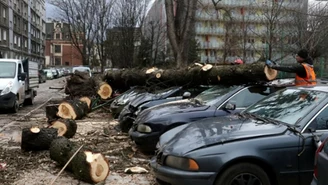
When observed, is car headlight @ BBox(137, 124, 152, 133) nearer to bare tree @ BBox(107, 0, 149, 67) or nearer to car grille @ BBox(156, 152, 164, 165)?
car grille @ BBox(156, 152, 164, 165)

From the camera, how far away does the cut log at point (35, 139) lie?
769cm

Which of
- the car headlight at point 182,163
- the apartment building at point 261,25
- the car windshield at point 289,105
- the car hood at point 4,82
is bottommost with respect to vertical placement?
the car headlight at point 182,163

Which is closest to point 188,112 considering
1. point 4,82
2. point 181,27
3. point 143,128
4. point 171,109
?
point 171,109

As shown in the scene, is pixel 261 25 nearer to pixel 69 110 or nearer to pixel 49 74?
pixel 49 74

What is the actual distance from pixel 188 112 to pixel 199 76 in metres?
3.04

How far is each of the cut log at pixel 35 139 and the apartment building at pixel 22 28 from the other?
46.0m

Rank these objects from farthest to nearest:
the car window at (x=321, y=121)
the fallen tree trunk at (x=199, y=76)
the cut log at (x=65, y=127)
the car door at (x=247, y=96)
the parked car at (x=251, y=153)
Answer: the cut log at (x=65, y=127)
the fallen tree trunk at (x=199, y=76)
the car door at (x=247, y=96)
the car window at (x=321, y=121)
the parked car at (x=251, y=153)

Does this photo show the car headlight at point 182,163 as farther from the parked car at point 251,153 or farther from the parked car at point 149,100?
the parked car at point 149,100

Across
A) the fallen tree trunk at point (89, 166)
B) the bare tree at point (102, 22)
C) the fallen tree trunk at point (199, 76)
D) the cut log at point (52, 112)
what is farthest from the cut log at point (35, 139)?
the bare tree at point (102, 22)

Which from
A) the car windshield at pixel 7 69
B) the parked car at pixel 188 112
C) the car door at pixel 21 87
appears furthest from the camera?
the car door at pixel 21 87

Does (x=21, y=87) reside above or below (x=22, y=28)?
below

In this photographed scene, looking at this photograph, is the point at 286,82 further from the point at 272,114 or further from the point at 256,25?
the point at 256,25

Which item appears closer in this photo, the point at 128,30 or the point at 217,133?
the point at 217,133

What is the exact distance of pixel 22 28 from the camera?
65562 mm
